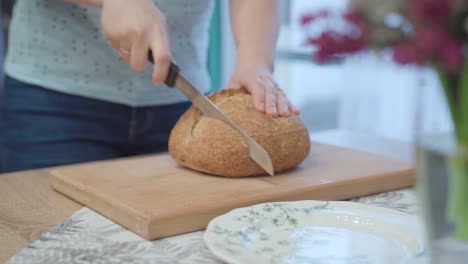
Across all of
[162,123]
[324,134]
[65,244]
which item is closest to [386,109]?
[324,134]

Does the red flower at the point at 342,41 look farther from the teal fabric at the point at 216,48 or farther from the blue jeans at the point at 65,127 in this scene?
the teal fabric at the point at 216,48

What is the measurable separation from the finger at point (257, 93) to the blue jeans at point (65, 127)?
10.8 inches

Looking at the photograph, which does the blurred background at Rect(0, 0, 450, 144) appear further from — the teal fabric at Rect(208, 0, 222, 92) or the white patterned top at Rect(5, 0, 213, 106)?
the white patterned top at Rect(5, 0, 213, 106)

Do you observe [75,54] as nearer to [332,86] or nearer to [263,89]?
[263,89]

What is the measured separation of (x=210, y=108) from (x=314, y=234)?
36 cm

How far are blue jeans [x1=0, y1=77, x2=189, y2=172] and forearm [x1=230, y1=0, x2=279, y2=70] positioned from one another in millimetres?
236

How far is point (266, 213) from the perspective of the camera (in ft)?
2.76

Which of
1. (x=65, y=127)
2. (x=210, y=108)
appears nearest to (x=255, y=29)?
(x=210, y=108)

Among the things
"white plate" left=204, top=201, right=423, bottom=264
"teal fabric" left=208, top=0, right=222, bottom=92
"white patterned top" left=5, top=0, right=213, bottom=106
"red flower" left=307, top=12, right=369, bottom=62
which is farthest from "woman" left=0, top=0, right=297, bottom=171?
"teal fabric" left=208, top=0, right=222, bottom=92

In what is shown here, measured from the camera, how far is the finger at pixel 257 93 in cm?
112

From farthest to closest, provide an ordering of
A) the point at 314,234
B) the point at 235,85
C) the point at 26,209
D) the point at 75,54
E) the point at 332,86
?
the point at 332,86
the point at 75,54
the point at 235,85
the point at 26,209
the point at 314,234

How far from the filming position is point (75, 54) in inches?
52.4

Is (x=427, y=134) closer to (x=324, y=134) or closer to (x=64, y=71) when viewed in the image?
(x=64, y=71)

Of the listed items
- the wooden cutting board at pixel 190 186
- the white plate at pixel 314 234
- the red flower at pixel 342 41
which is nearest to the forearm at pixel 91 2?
the wooden cutting board at pixel 190 186
